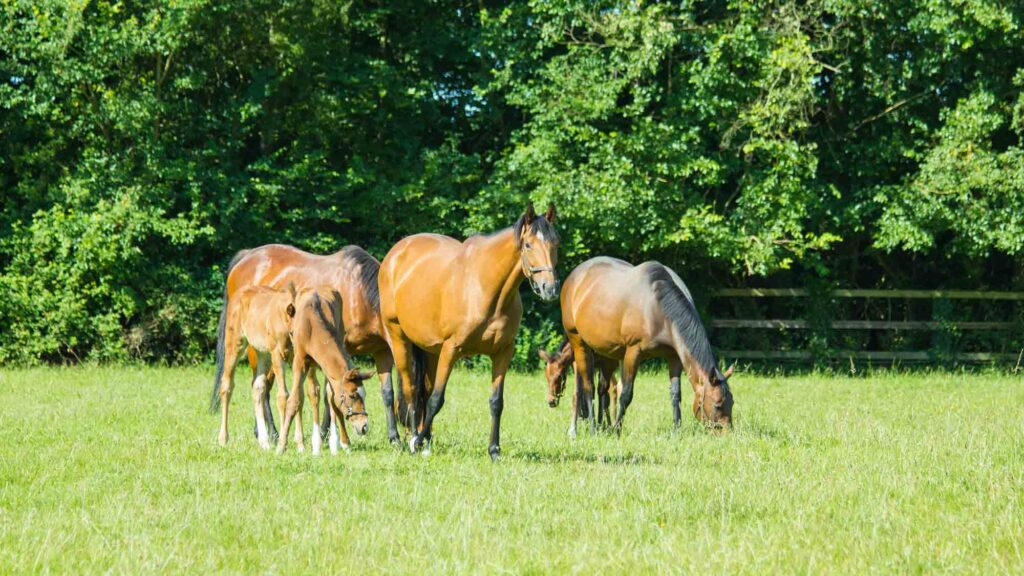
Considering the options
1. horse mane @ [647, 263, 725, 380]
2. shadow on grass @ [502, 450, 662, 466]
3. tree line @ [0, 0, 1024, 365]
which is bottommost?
shadow on grass @ [502, 450, 662, 466]

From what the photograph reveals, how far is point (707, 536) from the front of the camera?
5973mm

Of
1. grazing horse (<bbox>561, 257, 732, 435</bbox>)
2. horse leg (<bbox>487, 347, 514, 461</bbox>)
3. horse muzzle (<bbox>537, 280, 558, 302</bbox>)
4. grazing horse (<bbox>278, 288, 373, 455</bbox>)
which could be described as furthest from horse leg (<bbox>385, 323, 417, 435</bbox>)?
horse muzzle (<bbox>537, 280, 558, 302</bbox>)

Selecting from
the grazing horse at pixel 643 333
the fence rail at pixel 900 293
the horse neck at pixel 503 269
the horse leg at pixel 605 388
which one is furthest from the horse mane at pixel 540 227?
the fence rail at pixel 900 293

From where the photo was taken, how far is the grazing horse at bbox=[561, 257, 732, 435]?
11.1m

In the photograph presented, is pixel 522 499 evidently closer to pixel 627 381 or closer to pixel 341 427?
pixel 341 427

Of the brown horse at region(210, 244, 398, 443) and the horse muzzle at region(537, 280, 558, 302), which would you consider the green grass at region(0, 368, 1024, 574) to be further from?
the horse muzzle at region(537, 280, 558, 302)

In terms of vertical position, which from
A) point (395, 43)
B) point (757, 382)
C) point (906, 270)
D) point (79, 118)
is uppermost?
point (395, 43)

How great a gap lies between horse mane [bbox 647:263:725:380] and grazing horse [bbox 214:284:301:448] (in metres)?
3.96

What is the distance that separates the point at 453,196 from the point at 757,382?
681 cm

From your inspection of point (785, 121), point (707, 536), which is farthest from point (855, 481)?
point (785, 121)

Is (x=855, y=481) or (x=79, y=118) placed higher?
(x=79, y=118)

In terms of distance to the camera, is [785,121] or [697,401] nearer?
[697,401]

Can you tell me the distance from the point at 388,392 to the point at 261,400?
116cm

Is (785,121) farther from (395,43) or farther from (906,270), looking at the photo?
(395,43)
